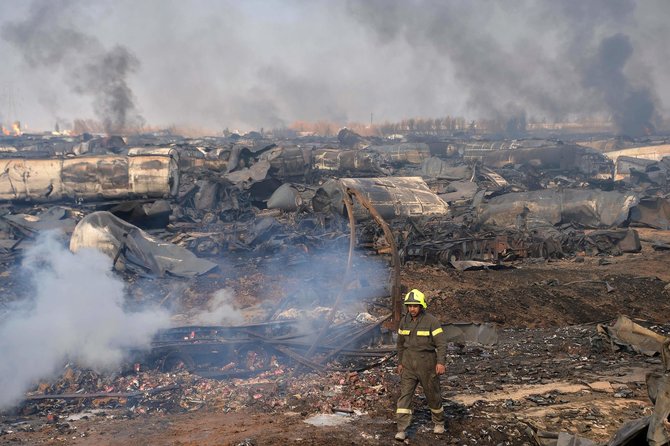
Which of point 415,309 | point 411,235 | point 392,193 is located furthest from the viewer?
point 392,193

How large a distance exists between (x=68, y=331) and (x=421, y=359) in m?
4.51

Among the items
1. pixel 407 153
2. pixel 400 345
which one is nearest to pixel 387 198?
pixel 400 345

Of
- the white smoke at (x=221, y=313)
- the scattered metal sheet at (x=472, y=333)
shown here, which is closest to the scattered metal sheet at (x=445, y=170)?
the white smoke at (x=221, y=313)

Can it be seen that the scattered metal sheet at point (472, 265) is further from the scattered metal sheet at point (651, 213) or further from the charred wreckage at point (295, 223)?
the scattered metal sheet at point (651, 213)

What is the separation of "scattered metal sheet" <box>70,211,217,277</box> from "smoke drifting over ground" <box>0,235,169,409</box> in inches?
81.5

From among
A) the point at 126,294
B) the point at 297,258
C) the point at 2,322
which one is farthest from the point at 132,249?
the point at 2,322

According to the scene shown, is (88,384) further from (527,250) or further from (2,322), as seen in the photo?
(527,250)

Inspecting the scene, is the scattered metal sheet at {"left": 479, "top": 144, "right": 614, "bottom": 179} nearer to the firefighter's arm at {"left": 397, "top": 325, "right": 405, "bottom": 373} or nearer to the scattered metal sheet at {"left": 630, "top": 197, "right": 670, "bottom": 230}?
the scattered metal sheet at {"left": 630, "top": 197, "right": 670, "bottom": 230}

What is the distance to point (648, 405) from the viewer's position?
6004mm

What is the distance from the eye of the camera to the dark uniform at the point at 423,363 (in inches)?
221

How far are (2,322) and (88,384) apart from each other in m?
1.81

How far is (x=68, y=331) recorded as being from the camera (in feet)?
24.5

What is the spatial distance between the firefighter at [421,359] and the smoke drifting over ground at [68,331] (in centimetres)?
362

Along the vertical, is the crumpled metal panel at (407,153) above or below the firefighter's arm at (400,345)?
above
